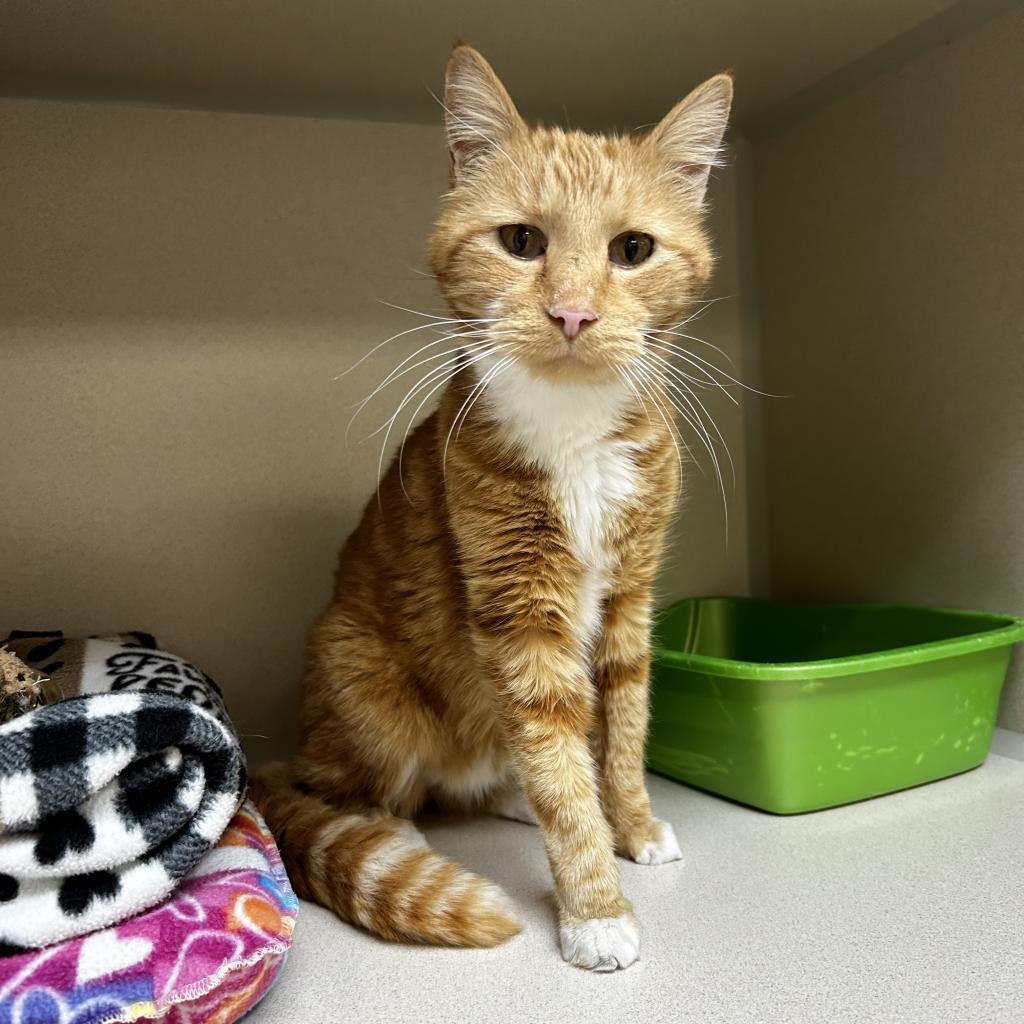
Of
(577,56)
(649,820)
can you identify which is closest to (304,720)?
(649,820)

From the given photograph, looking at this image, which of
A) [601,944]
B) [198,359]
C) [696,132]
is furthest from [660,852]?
[198,359]

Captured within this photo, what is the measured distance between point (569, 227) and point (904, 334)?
3.01 ft

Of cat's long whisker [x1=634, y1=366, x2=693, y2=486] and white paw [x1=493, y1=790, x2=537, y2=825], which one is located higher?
cat's long whisker [x1=634, y1=366, x2=693, y2=486]

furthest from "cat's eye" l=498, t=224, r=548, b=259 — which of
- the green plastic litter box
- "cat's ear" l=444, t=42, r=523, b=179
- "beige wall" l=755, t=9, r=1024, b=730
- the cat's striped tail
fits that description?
"beige wall" l=755, t=9, r=1024, b=730

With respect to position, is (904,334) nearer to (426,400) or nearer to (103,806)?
(426,400)

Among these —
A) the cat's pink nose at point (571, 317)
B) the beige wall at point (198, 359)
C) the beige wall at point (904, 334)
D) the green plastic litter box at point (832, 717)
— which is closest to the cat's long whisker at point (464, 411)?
the cat's pink nose at point (571, 317)

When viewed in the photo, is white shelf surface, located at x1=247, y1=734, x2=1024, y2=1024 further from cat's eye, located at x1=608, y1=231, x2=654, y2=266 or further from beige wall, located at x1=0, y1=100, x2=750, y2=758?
cat's eye, located at x1=608, y1=231, x2=654, y2=266

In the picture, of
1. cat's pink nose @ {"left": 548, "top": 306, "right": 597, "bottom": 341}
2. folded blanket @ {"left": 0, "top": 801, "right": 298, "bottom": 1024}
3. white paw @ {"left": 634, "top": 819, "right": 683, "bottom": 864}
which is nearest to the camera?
folded blanket @ {"left": 0, "top": 801, "right": 298, "bottom": 1024}

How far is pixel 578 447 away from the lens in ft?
3.84

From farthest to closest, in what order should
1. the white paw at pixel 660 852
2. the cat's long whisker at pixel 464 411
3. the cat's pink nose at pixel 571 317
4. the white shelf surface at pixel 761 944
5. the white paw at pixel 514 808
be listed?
1. the white paw at pixel 514 808
2. the white paw at pixel 660 852
3. the cat's long whisker at pixel 464 411
4. the cat's pink nose at pixel 571 317
5. the white shelf surface at pixel 761 944

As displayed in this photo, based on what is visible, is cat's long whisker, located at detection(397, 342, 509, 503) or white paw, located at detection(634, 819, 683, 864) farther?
white paw, located at detection(634, 819, 683, 864)

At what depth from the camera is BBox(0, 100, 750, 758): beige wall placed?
1.62 metres

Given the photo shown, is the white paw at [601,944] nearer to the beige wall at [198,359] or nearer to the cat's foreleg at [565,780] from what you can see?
the cat's foreleg at [565,780]

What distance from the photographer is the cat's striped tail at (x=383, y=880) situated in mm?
1048
